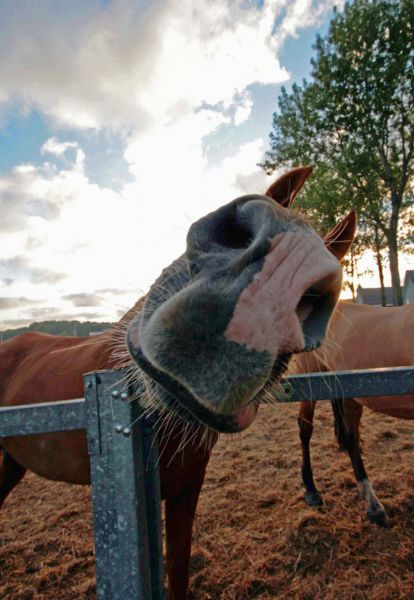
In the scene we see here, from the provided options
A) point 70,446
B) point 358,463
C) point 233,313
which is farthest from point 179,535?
point 358,463

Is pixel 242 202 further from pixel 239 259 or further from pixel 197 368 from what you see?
pixel 197 368

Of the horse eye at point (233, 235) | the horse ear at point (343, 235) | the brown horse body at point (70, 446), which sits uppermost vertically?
the horse ear at point (343, 235)

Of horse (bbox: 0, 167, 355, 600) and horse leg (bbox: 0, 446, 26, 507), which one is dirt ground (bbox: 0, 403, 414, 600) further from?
horse (bbox: 0, 167, 355, 600)

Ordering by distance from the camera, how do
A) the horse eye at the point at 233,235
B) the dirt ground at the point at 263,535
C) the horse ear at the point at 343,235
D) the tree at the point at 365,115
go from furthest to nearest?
1. the tree at the point at 365,115
2. the dirt ground at the point at 263,535
3. the horse ear at the point at 343,235
4. the horse eye at the point at 233,235

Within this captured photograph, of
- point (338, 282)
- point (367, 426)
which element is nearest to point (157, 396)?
point (338, 282)

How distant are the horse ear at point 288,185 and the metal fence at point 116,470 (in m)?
0.69

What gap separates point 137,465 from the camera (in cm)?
115

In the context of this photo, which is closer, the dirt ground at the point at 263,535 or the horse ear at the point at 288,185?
the horse ear at the point at 288,185

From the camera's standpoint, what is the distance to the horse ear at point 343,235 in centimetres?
153

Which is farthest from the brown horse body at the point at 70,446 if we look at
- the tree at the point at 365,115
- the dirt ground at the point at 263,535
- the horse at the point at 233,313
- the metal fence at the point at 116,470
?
the tree at the point at 365,115

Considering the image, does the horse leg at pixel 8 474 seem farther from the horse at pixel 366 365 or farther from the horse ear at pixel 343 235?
the horse ear at pixel 343 235

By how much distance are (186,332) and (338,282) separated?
18.3 inches

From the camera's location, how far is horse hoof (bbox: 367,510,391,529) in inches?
129

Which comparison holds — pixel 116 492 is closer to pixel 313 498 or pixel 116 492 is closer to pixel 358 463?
pixel 313 498
